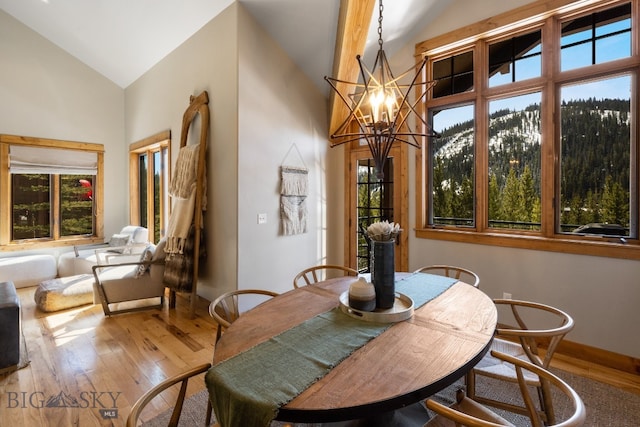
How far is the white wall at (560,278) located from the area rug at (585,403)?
0.51 m

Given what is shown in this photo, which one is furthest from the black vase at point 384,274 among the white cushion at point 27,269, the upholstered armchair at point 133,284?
the white cushion at point 27,269

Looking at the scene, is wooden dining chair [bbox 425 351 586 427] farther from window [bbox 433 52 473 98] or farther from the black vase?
window [bbox 433 52 473 98]

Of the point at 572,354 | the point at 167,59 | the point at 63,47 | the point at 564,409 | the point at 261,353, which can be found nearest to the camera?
the point at 261,353

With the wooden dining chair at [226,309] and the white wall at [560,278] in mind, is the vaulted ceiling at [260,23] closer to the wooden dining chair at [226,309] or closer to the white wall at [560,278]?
the white wall at [560,278]

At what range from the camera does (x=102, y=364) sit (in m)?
2.54

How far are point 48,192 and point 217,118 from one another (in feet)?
13.3

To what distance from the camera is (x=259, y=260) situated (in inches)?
137

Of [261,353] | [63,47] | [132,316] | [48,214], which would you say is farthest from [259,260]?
[63,47]

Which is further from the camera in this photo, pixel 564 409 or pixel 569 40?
pixel 569 40

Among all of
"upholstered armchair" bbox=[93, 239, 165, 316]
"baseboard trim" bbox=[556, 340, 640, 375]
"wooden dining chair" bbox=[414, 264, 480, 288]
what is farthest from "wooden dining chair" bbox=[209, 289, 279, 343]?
"baseboard trim" bbox=[556, 340, 640, 375]

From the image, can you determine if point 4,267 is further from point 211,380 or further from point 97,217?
point 211,380

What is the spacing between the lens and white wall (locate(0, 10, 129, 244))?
4.81 m

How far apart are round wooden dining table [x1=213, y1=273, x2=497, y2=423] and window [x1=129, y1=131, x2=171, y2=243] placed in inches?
149

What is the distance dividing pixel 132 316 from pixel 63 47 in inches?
189
